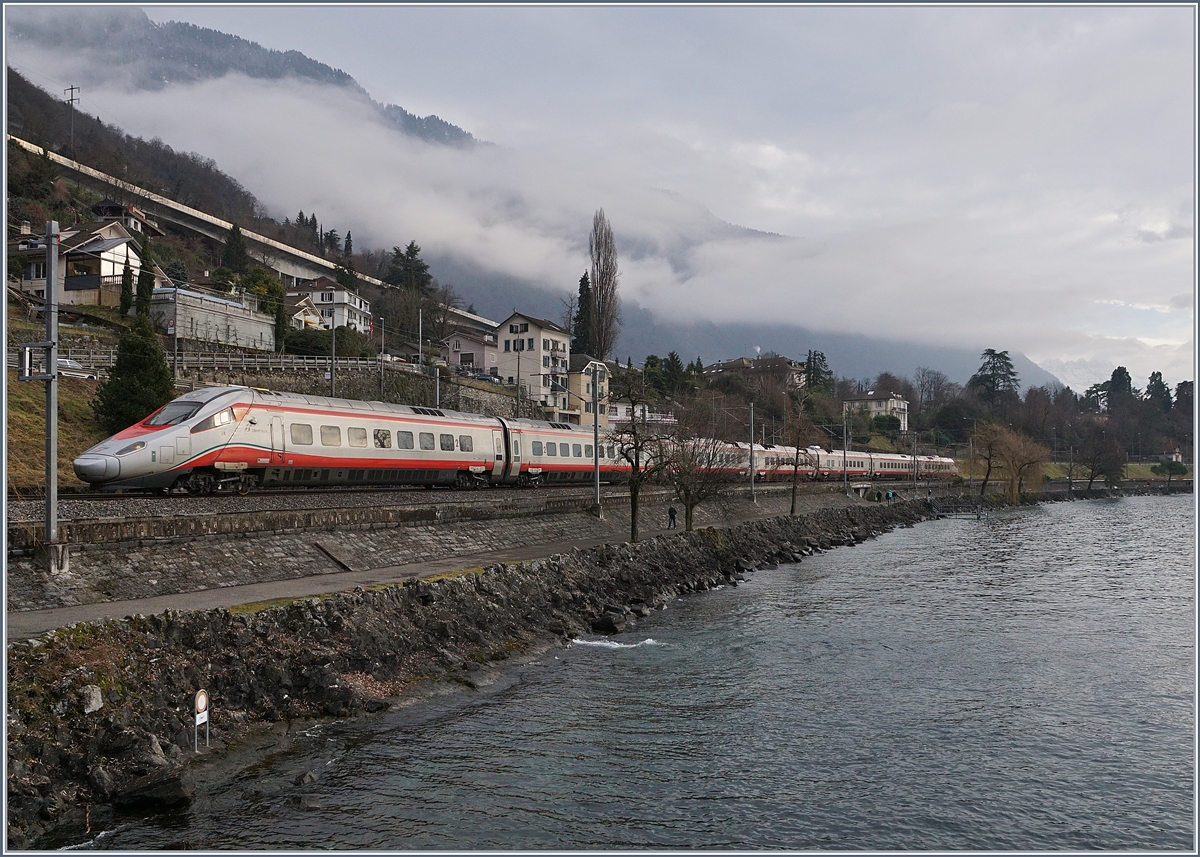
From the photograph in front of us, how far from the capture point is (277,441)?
25.6 meters

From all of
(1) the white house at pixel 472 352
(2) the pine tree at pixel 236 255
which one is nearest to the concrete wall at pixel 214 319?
(2) the pine tree at pixel 236 255

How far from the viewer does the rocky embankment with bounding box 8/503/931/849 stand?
10523 millimetres

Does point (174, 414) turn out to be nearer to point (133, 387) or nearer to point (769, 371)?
point (133, 387)

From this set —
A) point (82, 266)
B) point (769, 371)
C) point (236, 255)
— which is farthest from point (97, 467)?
point (769, 371)

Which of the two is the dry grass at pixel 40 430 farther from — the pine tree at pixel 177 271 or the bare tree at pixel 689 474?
the pine tree at pixel 177 271

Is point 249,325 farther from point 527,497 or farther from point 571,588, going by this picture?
point 571,588

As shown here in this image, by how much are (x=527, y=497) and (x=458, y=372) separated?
4686cm

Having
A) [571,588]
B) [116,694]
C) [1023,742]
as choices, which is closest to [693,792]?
[1023,742]

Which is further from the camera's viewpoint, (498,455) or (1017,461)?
(1017,461)

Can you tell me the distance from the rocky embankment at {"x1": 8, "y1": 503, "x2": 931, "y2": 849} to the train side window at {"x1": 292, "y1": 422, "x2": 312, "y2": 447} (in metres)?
8.46

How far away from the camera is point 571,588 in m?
25.0

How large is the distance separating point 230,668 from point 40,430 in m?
24.4

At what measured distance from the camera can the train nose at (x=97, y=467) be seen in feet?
69.0

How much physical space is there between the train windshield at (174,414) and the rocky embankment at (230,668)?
9.04m
